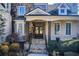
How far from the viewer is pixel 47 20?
351 cm

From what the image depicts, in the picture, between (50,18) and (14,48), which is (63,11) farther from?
(14,48)

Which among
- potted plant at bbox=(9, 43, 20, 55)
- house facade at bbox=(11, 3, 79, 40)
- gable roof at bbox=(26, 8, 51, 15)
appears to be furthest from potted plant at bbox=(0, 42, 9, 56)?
gable roof at bbox=(26, 8, 51, 15)

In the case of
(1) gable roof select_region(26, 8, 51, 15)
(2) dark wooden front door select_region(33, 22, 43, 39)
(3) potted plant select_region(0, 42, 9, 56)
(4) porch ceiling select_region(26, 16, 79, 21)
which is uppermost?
(1) gable roof select_region(26, 8, 51, 15)

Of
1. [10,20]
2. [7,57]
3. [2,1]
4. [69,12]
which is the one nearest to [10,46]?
[7,57]

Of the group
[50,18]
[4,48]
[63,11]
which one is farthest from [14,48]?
[63,11]

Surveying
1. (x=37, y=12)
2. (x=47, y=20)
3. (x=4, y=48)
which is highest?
(x=37, y=12)

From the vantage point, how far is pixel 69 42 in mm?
3529

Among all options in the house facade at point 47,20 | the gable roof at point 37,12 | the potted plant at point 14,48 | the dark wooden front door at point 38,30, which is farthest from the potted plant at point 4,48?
the gable roof at point 37,12

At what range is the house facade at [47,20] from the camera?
3498 mm

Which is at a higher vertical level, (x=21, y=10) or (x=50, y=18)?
(x=21, y=10)

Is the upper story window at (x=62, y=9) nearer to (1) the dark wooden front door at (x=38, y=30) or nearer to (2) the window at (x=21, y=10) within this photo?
(1) the dark wooden front door at (x=38, y=30)

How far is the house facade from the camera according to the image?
3.50 meters

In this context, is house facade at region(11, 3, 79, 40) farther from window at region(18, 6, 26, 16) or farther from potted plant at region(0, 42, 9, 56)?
potted plant at region(0, 42, 9, 56)

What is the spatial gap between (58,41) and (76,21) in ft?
1.31
